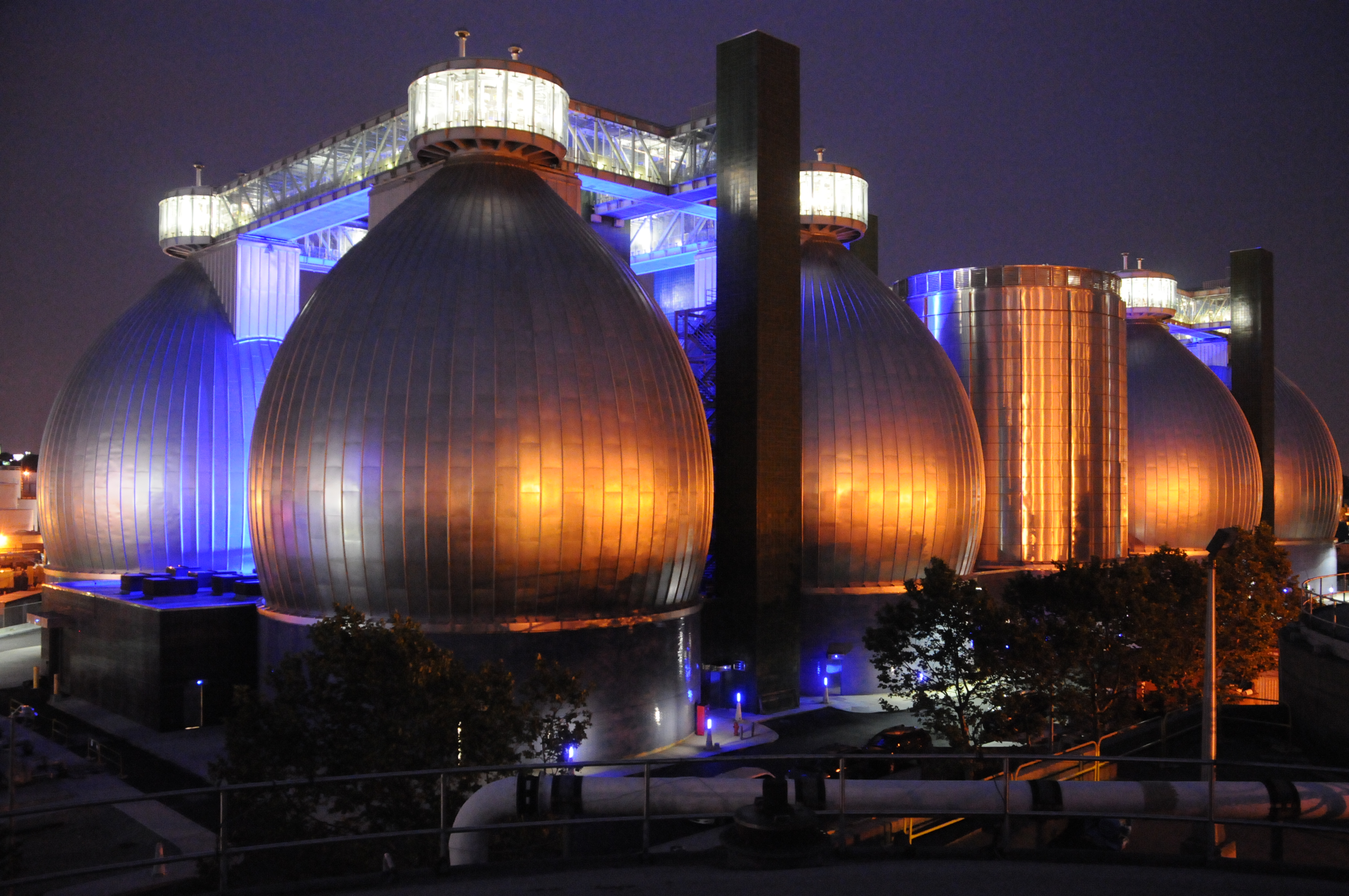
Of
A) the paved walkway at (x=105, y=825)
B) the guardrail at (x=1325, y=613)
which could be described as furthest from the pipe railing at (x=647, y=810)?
the guardrail at (x=1325, y=613)

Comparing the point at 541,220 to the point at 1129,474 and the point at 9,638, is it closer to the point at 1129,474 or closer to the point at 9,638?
the point at 9,638

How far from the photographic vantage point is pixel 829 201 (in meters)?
49.2

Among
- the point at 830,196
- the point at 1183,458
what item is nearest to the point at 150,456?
the point at 830,196

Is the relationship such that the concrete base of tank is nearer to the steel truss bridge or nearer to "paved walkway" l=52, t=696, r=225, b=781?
"paved walkway" l=52, t=696, r=225, b=781

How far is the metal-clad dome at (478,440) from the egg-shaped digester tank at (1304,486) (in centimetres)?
5822

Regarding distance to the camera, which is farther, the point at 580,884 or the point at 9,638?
the point at 9,638

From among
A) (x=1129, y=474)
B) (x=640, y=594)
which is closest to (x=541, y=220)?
(x=640, y=594)

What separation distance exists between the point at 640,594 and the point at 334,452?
983 centimetres

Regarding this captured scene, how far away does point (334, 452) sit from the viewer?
3128 cm

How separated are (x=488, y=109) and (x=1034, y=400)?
32.8 meters

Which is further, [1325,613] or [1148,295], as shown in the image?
[1148,295]

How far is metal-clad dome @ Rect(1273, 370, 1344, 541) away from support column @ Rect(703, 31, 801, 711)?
50237 mm

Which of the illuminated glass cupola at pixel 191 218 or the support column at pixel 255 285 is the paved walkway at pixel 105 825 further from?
the illuminated glass cupola at pixel 191 218

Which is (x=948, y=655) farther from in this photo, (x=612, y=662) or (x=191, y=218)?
(x=191, y=218)
